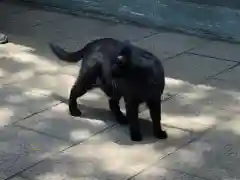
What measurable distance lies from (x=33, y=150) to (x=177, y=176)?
→ 3.94 feet

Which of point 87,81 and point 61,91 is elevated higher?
point 87,81

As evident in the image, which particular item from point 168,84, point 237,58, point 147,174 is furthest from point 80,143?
point 237,58

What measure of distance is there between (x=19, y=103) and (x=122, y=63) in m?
1.50

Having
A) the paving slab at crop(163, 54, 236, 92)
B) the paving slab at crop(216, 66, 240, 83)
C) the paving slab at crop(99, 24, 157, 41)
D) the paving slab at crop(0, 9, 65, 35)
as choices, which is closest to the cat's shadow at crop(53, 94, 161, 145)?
the paving slab at crop(163, 54, 236, 92)

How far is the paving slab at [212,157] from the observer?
4.54m

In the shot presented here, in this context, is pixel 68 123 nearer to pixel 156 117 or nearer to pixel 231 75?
pixel 156 117

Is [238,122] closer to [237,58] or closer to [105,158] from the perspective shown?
[105,158]

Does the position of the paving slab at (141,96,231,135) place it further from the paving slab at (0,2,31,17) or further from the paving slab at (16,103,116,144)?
the paving slab at (0,2,31,17)

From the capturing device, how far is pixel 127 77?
191 inches

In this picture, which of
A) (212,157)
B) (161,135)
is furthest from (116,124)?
(212,157)

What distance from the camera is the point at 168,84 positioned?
21.0ft

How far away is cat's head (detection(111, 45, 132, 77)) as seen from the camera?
479 cm

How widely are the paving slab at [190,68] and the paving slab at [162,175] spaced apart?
1795mm

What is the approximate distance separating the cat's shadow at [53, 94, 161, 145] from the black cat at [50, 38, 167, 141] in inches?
2.2
